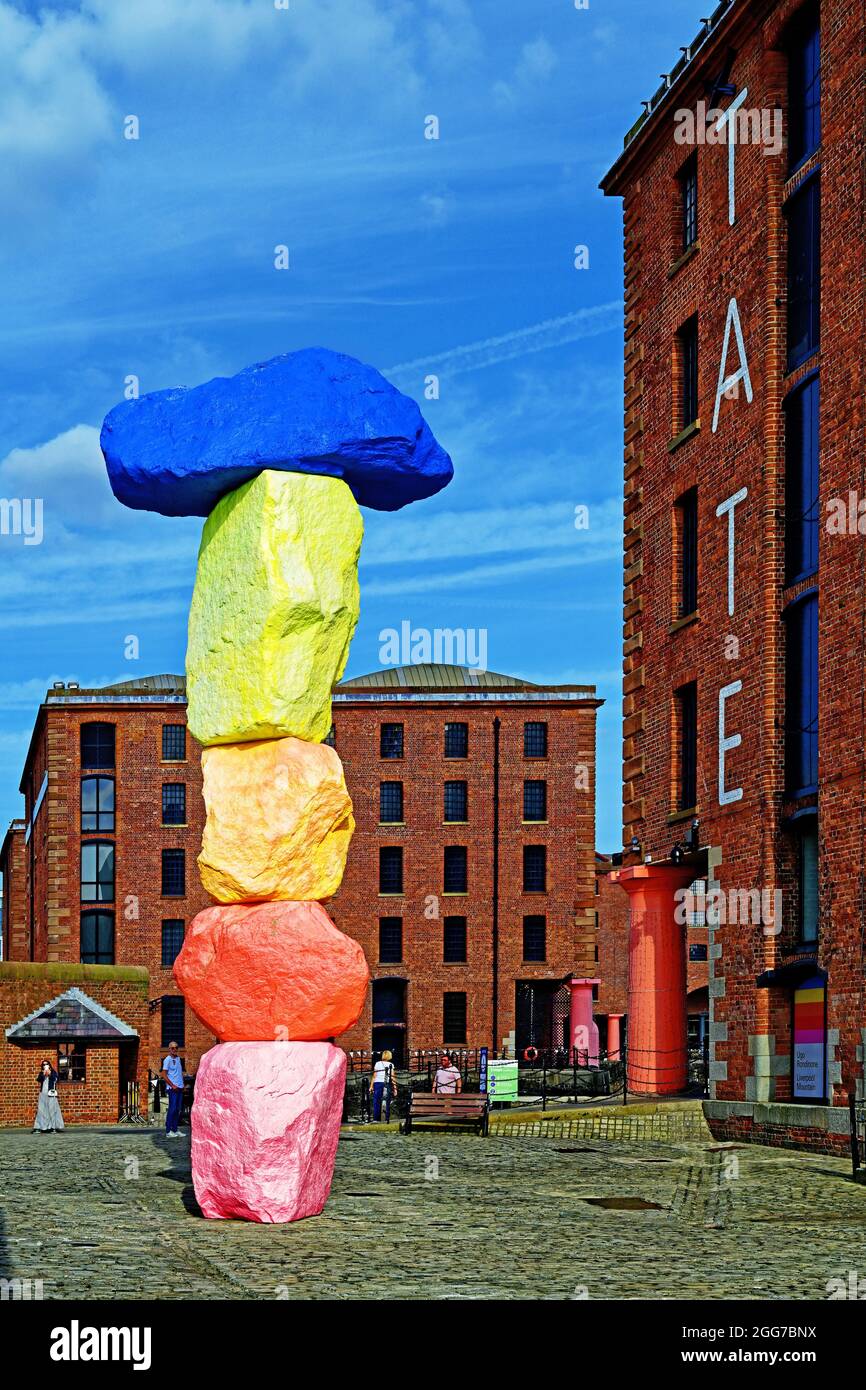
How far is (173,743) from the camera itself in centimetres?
6588

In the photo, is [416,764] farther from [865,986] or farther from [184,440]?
[184,440]

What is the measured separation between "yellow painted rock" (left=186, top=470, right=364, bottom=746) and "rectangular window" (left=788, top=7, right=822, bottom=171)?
11700mm

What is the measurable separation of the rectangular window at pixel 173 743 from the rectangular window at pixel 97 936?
6332 mm

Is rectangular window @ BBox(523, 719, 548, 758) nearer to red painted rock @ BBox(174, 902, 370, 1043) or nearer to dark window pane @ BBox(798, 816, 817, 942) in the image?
dark window pane @ BBox(798, 816, 817, 942)

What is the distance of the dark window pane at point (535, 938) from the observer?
63875mm

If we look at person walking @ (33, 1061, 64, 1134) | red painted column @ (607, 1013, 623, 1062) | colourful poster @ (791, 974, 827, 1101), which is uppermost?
colourful poster @ (791, 974, 827, 1101)

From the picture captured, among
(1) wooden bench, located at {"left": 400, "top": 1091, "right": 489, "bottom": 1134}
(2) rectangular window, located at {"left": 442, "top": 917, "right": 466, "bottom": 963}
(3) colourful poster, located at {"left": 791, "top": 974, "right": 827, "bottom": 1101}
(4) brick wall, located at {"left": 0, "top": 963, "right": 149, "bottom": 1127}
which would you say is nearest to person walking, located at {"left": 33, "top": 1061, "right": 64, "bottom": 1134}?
(4) brick wall, located at {"left": 0, "top": 963, "right": 149, "bottom": 1127}

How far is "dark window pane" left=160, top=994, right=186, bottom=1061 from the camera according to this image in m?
63.4

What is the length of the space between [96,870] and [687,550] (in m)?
41.4

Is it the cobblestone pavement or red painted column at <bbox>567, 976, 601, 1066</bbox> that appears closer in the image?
the cobblestone pavement

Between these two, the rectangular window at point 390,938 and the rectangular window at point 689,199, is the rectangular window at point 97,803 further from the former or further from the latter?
the rectangular window at point 689,199

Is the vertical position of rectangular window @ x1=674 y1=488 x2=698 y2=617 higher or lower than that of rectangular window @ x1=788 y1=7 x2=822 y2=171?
lower

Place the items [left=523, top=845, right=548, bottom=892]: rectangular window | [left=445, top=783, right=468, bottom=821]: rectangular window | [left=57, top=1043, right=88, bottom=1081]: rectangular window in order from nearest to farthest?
[left=57, top=1043, right=88, bottom=1081]: rectangular window → [left=523, top=845, right=548, bottom=892]: rectangular window → [left=445, top=783, right=468, bottom=821]: rectangular window

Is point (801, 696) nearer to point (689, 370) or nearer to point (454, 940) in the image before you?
point (689, 370)
